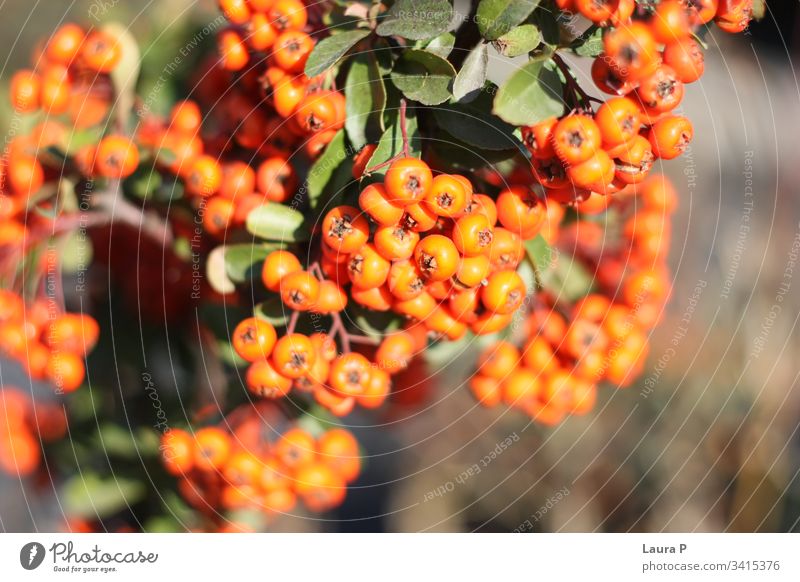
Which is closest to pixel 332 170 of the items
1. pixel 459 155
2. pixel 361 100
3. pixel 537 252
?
pixel 361 100

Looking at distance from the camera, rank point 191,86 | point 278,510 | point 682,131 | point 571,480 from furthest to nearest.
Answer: point 571,480, point 278,510, point 191,86, point 682,131

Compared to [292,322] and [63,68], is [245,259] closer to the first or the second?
[292,322]

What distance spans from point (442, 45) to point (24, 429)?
5.30 ft

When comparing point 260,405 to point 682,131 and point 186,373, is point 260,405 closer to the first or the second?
point 186,373

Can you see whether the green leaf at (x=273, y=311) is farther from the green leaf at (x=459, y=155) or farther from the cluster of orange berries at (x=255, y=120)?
the green leaf at (x=459, y=155)

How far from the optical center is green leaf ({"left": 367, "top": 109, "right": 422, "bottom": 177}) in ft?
4.18

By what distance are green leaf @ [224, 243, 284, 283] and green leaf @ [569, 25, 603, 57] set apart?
760 mm

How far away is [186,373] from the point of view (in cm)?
187

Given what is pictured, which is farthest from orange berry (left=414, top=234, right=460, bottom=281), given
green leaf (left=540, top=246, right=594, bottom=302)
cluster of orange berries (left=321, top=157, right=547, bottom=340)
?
green leaf (left=540, top=246, right=594, bottom=302)

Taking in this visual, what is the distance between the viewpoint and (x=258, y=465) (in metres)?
1.70

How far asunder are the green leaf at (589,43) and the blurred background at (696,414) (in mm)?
1061
